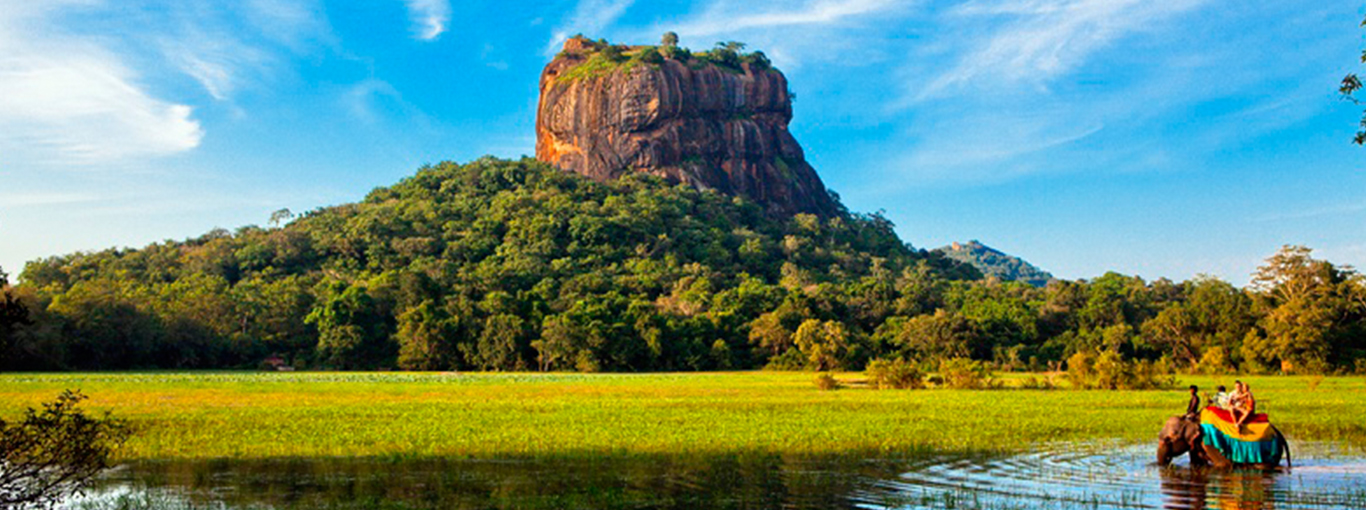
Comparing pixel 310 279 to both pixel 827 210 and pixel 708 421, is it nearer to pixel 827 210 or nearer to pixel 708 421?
pixel 708 421

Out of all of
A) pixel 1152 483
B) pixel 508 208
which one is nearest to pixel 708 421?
pixel 1152 483

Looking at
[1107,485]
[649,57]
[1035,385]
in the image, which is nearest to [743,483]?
[1107,485]

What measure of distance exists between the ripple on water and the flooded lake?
1.0 inches

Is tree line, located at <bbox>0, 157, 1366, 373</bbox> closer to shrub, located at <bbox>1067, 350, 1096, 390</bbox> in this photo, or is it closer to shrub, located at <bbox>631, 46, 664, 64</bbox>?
shrub, located at <bbox>1067, 350, 1096, 390</bbox>

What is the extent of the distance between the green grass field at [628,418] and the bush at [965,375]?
124 inches

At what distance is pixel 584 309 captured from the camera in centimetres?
7625

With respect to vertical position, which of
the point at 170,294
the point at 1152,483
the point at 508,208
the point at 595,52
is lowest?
the point at 1152,483

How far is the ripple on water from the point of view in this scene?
13992 millimetres

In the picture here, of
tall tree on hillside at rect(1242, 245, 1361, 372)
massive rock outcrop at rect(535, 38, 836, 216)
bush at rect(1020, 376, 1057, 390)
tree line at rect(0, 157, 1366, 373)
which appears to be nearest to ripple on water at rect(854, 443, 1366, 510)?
bush at rect(1020, 376, 1057, 390)

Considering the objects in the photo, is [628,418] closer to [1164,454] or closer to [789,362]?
[1164,454]

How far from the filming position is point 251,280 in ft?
312

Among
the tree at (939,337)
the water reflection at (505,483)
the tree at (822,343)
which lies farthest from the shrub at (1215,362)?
the water reflection at (505,483)

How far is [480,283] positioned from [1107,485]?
76261 mm

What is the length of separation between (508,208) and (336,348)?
5108cm
